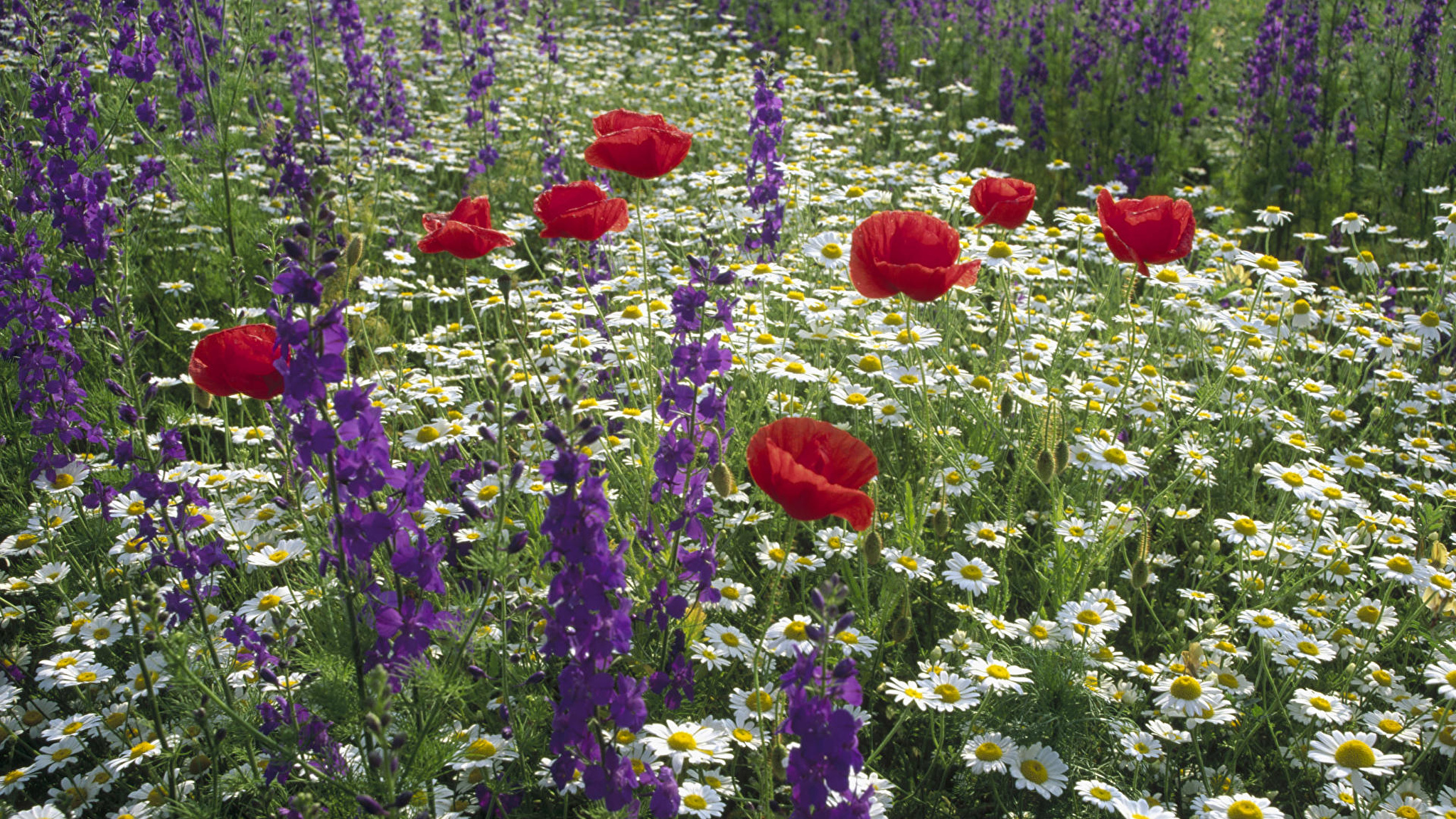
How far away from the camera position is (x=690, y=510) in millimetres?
1882

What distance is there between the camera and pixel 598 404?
8.54 ft

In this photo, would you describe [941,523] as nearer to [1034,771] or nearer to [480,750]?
[1034,771]

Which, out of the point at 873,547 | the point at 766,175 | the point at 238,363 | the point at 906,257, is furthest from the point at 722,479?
the point at 766,175

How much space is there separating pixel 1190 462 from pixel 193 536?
274cm

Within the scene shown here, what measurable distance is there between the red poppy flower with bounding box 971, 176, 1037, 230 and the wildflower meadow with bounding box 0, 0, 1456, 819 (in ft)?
0.04

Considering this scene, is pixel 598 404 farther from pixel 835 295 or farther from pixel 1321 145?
pixel 1321 145

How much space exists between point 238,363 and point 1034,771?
65.7 inches

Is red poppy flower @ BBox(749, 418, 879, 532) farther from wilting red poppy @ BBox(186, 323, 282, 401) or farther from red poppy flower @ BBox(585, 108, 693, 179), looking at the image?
red poppy flower @ BBox(585, 108, 693, 179)

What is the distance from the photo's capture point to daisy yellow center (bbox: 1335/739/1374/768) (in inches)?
74.2

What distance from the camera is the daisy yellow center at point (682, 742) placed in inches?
66.6

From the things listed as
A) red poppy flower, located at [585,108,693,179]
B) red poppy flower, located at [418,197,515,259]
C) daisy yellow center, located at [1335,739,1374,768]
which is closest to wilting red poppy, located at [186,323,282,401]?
red poppy flower, located at [418,197,515,259]

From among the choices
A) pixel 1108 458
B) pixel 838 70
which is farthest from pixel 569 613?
pixel 838 70

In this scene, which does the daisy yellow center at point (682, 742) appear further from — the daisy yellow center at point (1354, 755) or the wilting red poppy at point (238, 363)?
the daisy yellow center at point (1354, 755)

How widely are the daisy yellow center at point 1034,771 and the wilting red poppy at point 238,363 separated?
1.58 meters
